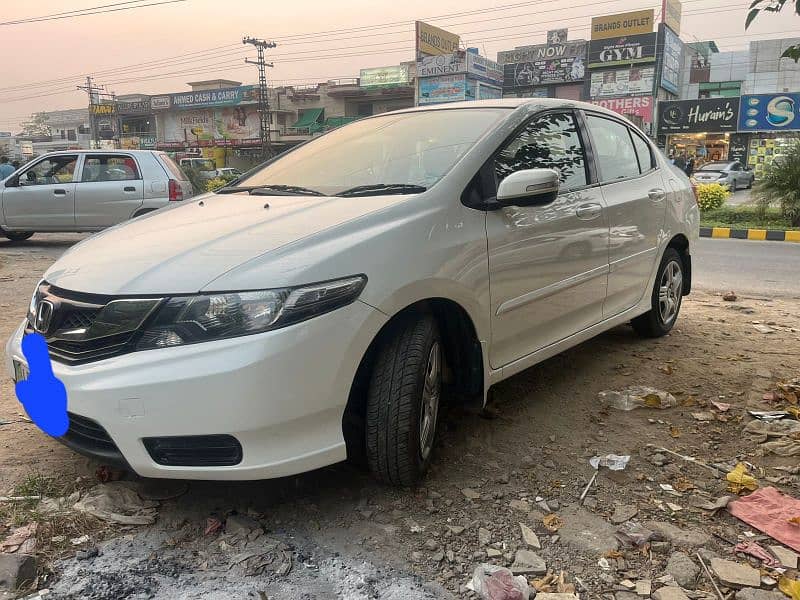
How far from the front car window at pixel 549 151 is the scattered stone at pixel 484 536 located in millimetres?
1447

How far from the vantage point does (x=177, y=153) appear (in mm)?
56781

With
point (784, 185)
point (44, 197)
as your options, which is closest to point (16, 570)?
point (44, 197)

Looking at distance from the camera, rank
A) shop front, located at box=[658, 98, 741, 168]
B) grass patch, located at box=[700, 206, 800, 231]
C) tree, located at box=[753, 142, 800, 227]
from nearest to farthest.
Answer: tree, located at box=[753, 142, 800, 227], grass patch, located at box=[700, 206, 800, 231], shop front, located at box=[658, 98, 741, 168]

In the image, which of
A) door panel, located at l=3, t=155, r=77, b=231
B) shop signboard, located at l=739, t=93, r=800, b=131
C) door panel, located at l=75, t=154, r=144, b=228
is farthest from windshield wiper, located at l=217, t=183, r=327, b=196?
shop signboard, located at l=739, t=93, r=800, b=131

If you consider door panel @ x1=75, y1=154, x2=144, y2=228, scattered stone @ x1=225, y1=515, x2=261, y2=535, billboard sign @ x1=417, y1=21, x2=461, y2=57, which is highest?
billboard sign @ x1=417, y1=21, x2=461, y2=57

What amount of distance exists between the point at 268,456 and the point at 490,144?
1658mm

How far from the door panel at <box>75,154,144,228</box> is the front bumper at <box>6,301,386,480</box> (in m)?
8.63

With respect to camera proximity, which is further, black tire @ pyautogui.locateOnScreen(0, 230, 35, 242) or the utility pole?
the utility pole

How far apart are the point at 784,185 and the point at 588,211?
39.8ft

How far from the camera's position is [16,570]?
81.2 inches

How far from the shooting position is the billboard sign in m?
44.1

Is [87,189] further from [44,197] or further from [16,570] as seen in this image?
[16,570]

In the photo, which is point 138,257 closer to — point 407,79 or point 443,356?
point 443,356

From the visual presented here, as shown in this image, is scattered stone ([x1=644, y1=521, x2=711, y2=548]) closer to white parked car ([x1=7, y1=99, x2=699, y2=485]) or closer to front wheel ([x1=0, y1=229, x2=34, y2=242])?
white parked car ([x1=7, y1=99, x2=699, y2=485])
